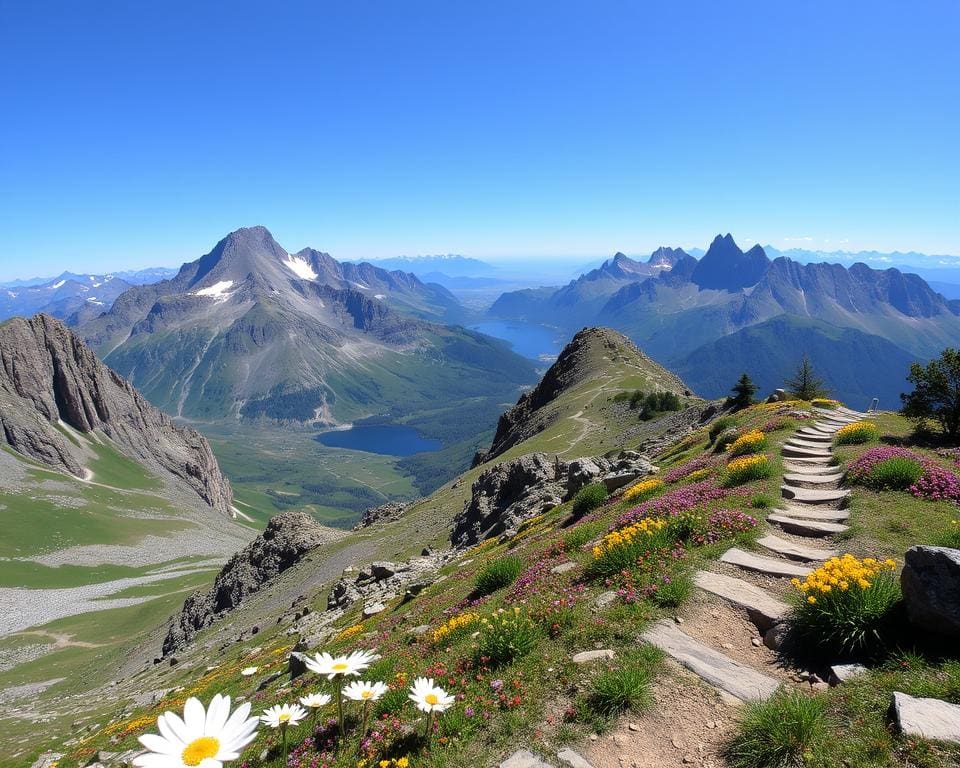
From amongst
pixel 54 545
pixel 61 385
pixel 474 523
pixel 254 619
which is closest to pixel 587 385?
pixel 474 523

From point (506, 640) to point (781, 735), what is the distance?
4723 millimetres

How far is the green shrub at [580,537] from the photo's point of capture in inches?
611

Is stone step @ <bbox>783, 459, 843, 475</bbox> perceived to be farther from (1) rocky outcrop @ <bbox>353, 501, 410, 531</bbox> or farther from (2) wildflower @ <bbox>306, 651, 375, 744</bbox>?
(1) rocky outcrop @ <bbox>353, 501, 410, 531</bbox>

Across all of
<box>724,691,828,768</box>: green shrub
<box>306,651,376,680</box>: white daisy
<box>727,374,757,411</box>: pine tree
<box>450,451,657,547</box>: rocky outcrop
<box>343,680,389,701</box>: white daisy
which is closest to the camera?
<box>724,691,828,768</box>: green shrub

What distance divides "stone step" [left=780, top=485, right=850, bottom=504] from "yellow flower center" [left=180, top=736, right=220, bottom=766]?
16.5 meters

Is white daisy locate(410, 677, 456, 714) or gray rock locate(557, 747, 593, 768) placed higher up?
white daisy locate(410, 677, 456, 714)

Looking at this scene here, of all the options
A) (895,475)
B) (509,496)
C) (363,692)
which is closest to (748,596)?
(363,692)

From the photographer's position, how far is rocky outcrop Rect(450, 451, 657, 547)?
32.7 meters

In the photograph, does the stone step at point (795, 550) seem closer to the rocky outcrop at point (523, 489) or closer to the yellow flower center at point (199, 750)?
the yellow flower center at point (199, 750)

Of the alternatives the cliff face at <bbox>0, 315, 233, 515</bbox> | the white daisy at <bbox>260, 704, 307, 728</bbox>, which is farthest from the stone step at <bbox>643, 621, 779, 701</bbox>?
the cliff face at <bbox>0, 315, 233, 515</bbox>

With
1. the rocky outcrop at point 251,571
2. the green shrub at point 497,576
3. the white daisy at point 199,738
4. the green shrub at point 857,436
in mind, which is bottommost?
the rocky outcrop at point 251,571

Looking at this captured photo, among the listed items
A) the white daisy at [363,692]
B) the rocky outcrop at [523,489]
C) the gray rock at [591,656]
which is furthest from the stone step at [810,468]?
the white daisy at [363,692]

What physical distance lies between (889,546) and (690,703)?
7389 mm

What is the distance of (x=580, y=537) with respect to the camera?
620 inches
